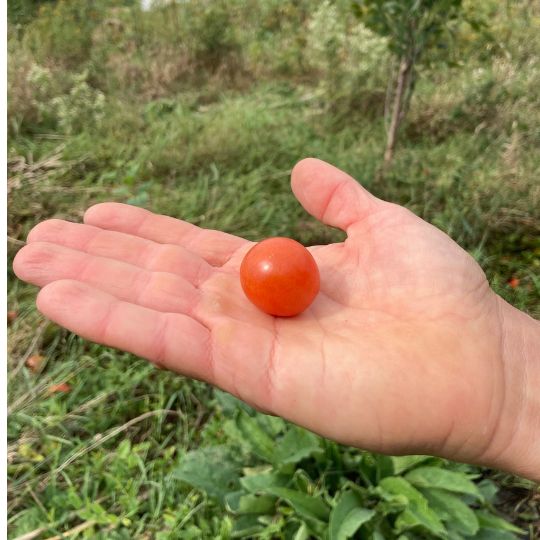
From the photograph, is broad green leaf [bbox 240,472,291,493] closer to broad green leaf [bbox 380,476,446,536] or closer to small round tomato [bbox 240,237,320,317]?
broad green leaf [bbox 380,476,446,536]

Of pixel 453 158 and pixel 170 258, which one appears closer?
pixel 170 258

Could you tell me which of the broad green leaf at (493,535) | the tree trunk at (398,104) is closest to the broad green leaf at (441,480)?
the broad green leaf at (493,535)

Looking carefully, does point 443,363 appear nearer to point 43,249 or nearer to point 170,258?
point 170,258

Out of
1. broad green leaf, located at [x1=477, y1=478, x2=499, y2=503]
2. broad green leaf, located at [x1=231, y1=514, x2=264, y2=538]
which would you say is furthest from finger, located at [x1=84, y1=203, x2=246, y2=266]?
broad green leaf, located at [x1=477, y1=478, x2=499, y2=503]

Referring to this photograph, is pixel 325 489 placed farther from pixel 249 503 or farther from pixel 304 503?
pixel 249 503

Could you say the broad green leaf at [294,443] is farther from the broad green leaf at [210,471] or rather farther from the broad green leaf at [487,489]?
the broad green leaf at [487,489]

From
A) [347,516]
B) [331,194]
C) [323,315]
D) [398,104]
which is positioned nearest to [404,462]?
[347,516]

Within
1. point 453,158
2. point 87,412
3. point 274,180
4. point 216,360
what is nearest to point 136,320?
point 216,360
